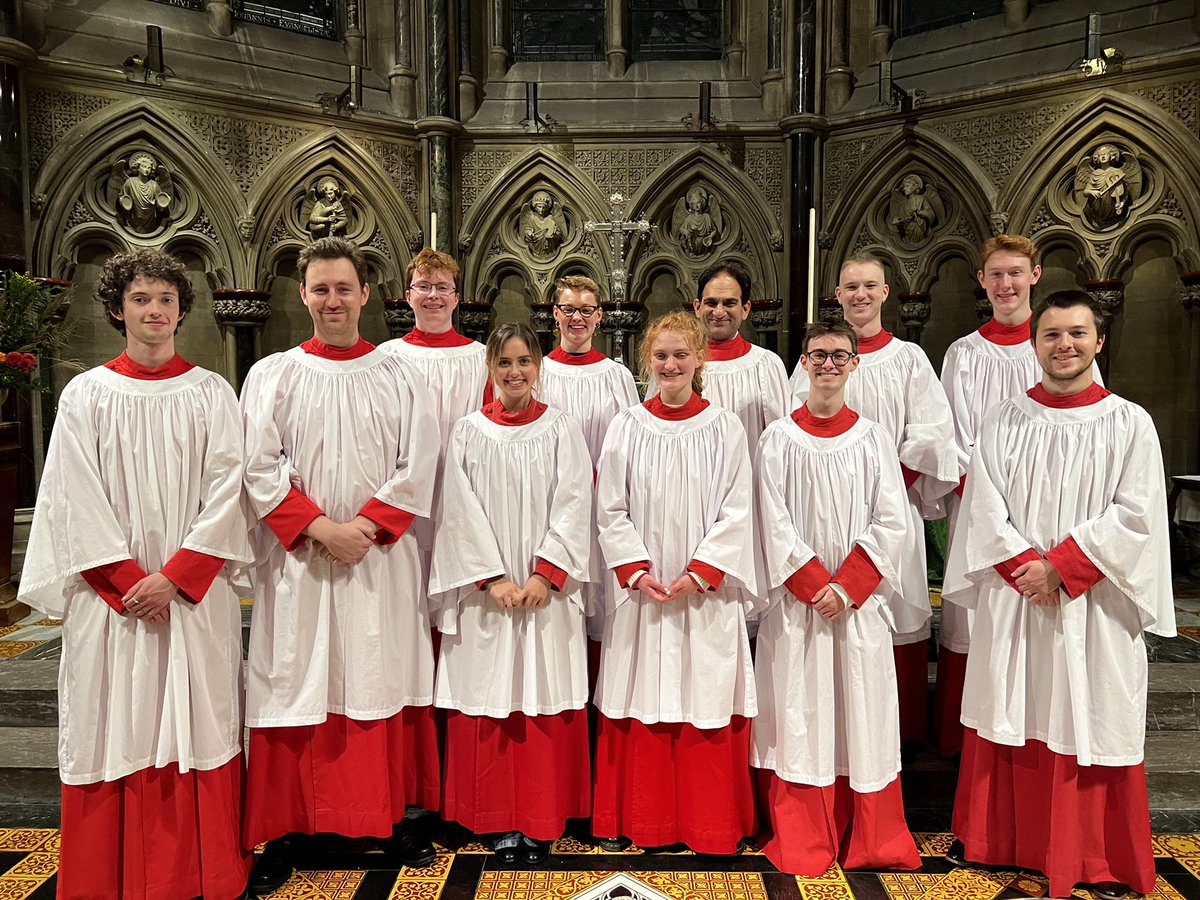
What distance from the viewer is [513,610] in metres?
3.08

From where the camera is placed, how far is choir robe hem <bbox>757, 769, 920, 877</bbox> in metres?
3.02

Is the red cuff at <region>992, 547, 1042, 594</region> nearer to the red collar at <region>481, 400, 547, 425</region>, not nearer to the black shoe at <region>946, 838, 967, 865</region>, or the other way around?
the black shoe at <region>946, 838, 967, 865</region>

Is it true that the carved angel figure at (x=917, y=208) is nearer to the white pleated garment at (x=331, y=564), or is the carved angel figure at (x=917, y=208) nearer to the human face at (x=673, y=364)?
the human face at (x=673, y=364)

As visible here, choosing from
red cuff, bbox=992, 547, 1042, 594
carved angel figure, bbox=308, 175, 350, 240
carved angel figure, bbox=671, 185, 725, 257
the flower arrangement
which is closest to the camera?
red cuff, bbox=992, 547, 1042, 594

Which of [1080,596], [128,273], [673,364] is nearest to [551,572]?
[673,364]

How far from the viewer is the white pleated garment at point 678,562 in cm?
305

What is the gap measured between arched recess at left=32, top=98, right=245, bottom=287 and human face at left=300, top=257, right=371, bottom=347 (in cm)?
595

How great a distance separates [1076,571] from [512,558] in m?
1.84

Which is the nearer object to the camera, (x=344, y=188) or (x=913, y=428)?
(x=913, y=428)

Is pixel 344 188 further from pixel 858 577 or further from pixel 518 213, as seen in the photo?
pixel 858 577

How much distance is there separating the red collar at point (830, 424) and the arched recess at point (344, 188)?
6805 millimetres

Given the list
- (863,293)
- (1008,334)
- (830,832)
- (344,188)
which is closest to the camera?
(830,832)

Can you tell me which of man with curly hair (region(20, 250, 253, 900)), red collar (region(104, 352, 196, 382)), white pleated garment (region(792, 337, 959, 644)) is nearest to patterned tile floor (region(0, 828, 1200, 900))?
man with curly hair (region(20, 250, 253, 900))

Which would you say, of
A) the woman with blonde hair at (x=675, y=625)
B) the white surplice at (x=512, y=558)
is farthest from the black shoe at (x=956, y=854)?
A: the white surplice at (x=512, y=558)
